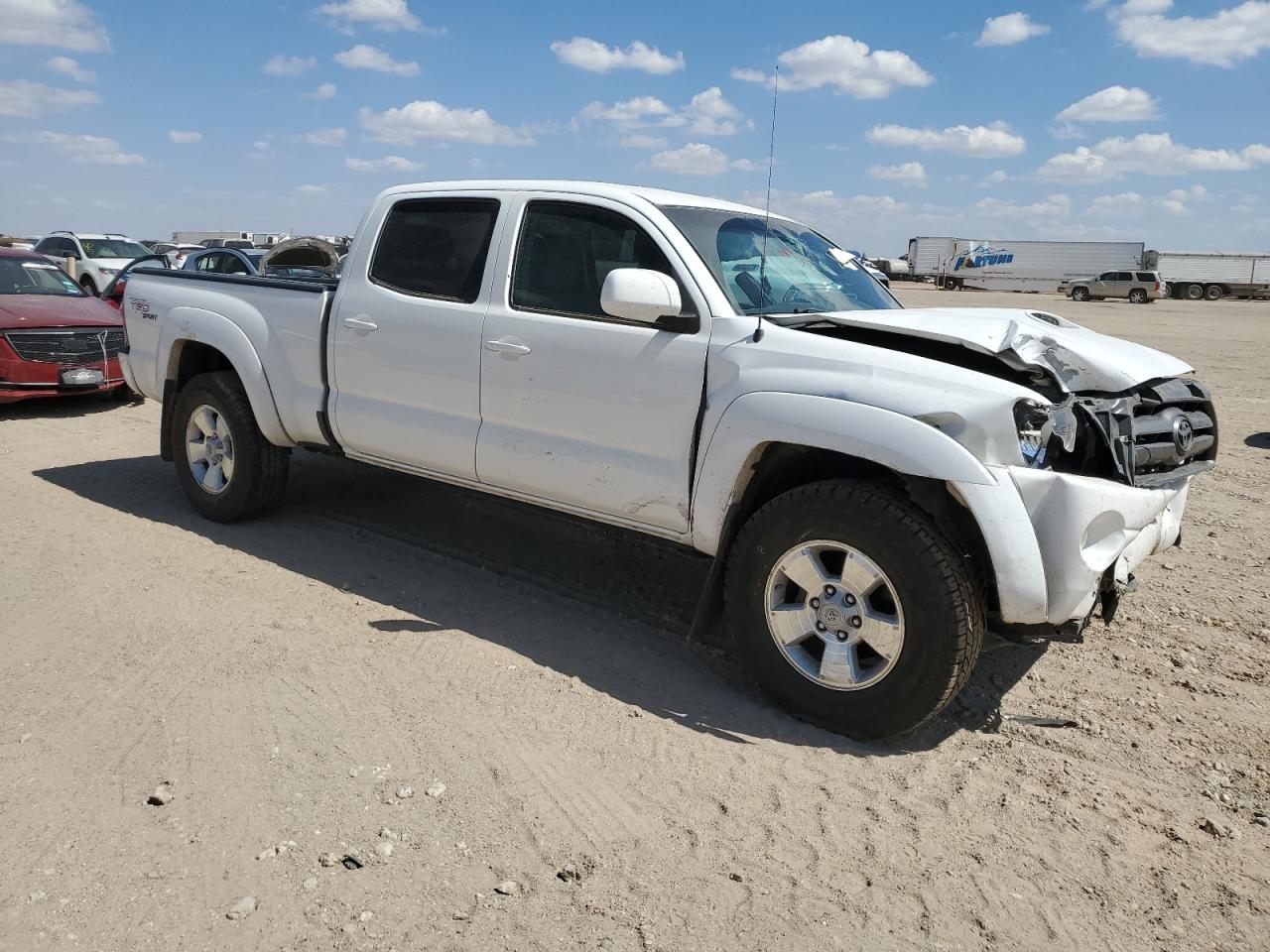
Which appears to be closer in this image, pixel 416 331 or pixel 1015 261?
pixel 416 331

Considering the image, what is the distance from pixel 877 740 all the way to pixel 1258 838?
1.21m

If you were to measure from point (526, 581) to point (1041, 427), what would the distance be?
2802 millimetres

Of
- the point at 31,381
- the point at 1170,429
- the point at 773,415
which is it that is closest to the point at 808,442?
the point at 773,415

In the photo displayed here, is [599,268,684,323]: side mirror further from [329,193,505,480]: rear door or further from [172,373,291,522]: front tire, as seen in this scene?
[172,373,291,522]: front tire

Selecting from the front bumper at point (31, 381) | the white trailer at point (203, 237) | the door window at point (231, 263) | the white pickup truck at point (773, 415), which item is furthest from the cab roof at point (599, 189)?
the white trailer at point (203, 237)

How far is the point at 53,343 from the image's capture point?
981cm

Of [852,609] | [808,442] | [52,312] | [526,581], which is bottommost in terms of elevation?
[526,581]

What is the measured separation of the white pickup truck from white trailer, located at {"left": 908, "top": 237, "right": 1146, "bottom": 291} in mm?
55482

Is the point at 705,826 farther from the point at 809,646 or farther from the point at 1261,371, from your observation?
the point at 1261,371

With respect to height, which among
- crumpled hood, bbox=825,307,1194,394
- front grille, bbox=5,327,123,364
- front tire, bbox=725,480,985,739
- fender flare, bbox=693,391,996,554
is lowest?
Result: front tire, bbox=725,480,985,739

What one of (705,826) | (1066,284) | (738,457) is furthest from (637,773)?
(1066,284)

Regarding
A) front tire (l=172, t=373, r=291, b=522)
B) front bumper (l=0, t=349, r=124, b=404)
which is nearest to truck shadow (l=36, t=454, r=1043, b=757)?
front tire (l=172, t=373, r=291, b=522)

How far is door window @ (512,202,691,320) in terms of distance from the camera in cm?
437

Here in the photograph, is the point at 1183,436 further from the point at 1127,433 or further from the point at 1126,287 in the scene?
the point at 1126,287
